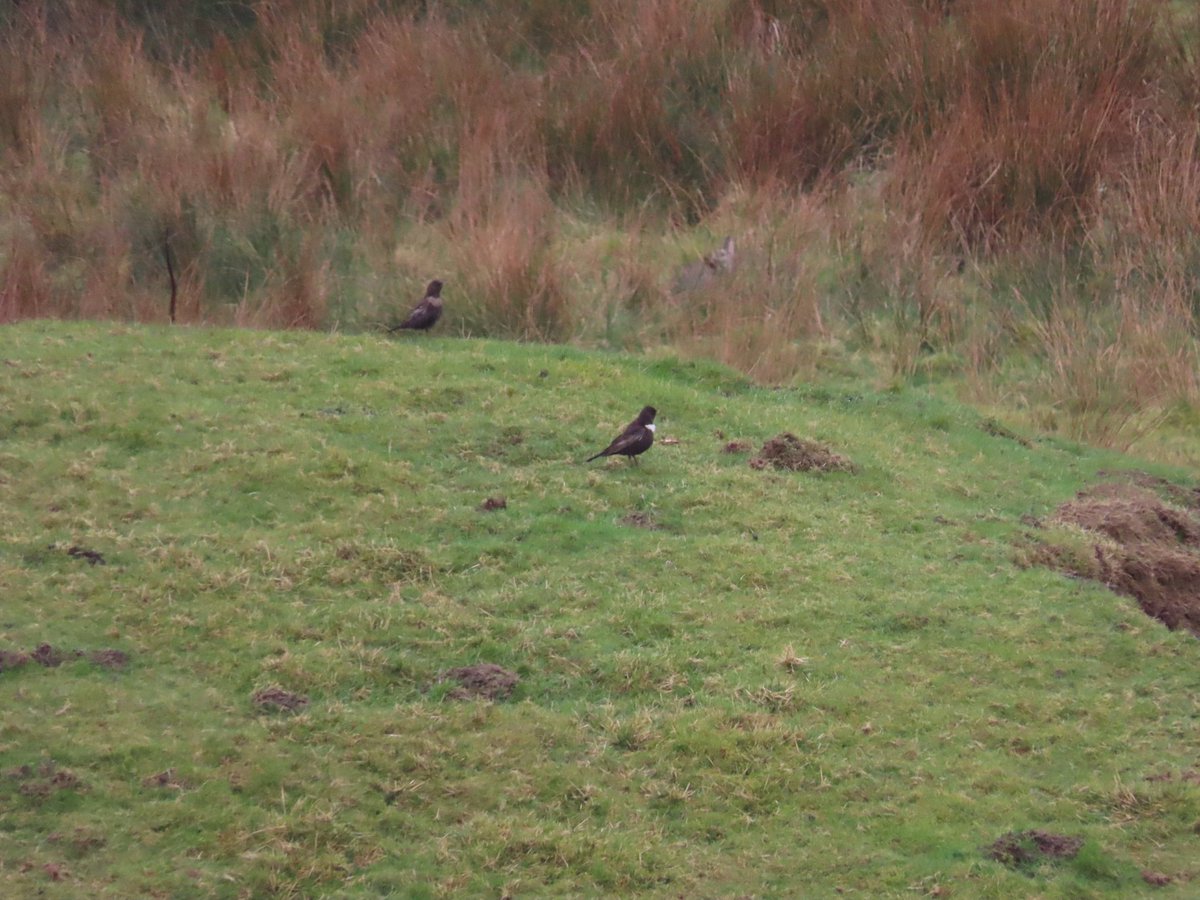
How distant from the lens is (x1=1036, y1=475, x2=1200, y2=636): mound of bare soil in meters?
6.66

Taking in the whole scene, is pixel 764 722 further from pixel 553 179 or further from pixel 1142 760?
pixel 553 179

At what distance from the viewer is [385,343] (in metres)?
9.34

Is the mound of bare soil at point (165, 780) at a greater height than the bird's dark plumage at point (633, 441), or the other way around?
the mound of bare soil at point (165, 780)

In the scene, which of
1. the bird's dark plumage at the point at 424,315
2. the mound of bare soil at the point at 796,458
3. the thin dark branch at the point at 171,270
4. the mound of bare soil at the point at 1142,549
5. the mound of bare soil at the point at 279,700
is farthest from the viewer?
the thin dark branch at the point at 171,270

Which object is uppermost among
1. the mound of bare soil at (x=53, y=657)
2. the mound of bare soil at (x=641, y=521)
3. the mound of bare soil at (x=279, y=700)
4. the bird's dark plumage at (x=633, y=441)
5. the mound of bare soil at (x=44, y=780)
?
the mound of bare soil at (x=44, y=780)

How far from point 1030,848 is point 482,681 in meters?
2.03

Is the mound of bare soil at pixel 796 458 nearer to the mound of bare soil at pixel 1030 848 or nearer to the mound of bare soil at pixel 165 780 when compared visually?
the mound of bare soil at pixel 1030 848

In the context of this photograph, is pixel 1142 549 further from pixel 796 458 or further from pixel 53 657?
pixel 53 657

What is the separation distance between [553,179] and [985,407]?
538 cm

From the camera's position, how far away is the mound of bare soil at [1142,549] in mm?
6664

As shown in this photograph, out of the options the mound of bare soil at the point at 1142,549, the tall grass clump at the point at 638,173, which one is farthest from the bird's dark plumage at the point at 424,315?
the mound of bare soil at the point at 1142,549

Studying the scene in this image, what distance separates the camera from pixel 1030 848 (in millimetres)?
4449

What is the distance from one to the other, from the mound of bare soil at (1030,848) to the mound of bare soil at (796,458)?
11.0 ft

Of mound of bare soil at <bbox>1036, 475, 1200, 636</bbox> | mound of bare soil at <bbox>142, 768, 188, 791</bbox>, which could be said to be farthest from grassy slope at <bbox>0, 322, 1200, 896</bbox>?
mound of bare soil at <bbox>1036, 475, 1200, 636</bbox>
